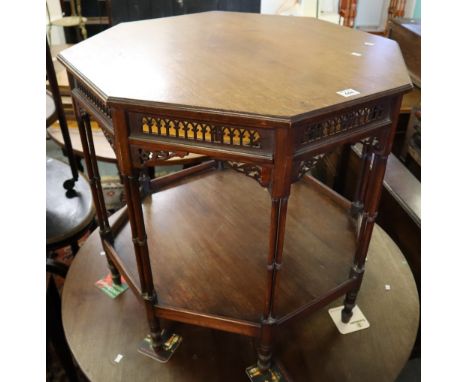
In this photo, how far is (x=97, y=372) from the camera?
928mm

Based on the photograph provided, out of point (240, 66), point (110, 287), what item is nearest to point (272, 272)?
point (240, 66)

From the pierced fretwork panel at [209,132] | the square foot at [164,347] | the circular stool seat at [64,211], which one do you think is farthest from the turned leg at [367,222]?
the circular stool seat at [64,211]

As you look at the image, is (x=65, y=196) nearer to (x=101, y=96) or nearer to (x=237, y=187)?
(x=237, y=187)

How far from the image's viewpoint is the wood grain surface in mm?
926

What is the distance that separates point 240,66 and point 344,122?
23 cm

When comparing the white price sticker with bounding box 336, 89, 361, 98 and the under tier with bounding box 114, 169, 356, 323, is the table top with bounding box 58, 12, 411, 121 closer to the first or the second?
the white price sticker with bounding box 336, 89, 361, 98

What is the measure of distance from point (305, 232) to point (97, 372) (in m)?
0.63

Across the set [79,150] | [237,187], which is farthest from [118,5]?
[237,187]

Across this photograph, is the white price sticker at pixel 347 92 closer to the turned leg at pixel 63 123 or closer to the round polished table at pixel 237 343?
the round polished table at pixel 237 343

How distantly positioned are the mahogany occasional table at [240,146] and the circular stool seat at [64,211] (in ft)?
0.77

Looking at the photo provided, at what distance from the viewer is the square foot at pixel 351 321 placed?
1017 mm

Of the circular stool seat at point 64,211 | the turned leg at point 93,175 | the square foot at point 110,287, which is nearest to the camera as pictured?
the turned leg at point 93,175

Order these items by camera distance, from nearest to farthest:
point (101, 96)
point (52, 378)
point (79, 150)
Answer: point (101, 96), point (52, 378), point (79, 150)

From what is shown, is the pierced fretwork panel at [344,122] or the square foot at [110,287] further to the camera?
the square foot at [110,287]
